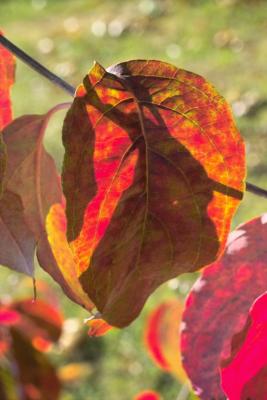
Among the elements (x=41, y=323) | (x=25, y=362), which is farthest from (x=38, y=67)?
(x=41, y=323)

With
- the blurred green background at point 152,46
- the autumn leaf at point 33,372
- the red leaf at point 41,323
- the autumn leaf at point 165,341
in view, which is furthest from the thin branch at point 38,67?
the blurred green background at point 152,46

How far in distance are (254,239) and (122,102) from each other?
0.57 ft

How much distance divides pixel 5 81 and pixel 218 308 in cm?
26

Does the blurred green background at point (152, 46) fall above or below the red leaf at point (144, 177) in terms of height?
below

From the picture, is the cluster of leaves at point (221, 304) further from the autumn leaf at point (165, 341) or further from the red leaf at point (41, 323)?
the red leaf at point (41, 323)

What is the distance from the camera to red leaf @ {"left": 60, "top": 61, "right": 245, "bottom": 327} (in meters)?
0.69

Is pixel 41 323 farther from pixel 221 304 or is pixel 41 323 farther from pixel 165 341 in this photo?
pixel 221 304

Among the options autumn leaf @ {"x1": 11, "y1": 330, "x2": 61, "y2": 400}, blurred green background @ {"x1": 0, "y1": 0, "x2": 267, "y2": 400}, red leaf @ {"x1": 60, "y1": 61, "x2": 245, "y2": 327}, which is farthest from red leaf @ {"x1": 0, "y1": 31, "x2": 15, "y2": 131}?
blurred green background @ {"x1": 0, "y1": 0, "x2": 267, "y2": 400}

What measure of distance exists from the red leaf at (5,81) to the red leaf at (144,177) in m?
0.15

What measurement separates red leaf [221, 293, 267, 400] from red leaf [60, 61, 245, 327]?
57mm

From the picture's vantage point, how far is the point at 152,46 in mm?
6746

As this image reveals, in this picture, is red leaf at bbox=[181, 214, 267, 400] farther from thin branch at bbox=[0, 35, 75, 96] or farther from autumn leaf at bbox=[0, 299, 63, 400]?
autumn leaf at bbox=[0, 299, 63, 400]

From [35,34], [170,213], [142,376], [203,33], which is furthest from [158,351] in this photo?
[35,34]

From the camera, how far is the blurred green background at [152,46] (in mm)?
5176
